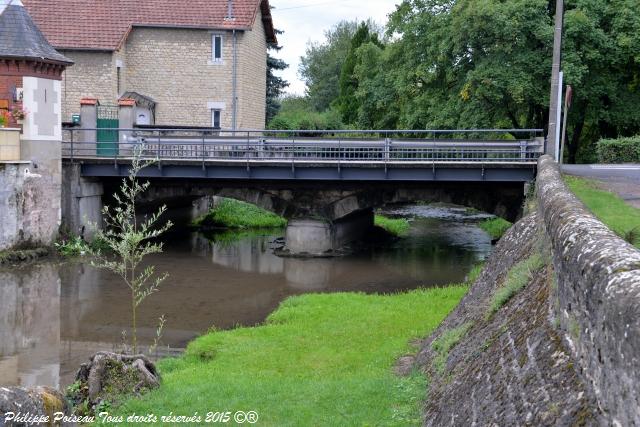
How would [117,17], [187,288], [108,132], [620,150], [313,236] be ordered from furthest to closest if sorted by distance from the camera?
1. [117,17]
2. [108,132]
3. [313,236]
4. [620,150]
5. [187,288]

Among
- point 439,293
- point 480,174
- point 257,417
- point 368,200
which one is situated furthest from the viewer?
point 368,200

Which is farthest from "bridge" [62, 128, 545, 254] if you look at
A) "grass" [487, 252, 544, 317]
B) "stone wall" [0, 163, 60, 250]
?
"grass" [487, 252, 544, 317]

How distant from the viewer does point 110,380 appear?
10711 mm

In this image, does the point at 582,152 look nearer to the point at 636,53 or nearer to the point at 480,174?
the point at 636,53

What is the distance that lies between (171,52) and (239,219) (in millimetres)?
8307

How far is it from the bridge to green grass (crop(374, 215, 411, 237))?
5.17 meters

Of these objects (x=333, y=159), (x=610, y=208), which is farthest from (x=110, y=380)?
(x=333, y=159)

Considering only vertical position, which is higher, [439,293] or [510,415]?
[510,415]

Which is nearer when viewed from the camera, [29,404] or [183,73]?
[29,404]

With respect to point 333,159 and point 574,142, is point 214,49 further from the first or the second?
point 574,142

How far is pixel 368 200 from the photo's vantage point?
1137 inches

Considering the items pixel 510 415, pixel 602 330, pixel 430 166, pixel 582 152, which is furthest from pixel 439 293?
pixel 582 152

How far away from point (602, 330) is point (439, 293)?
15127 mm

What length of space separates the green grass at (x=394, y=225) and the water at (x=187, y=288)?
1003 millimetres
